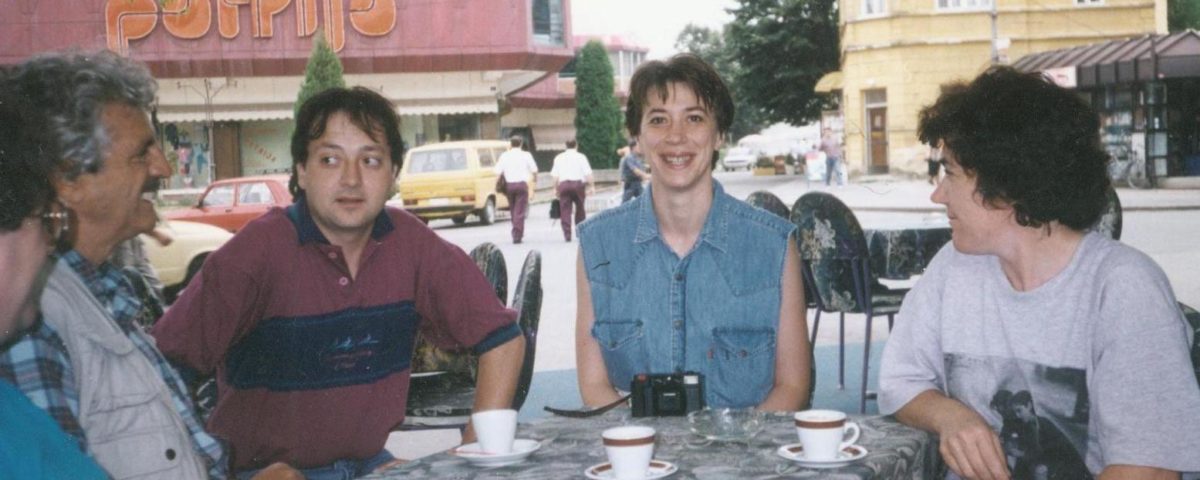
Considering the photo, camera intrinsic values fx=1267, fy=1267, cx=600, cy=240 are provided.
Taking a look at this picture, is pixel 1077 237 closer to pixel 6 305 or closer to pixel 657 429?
pixel 657 429

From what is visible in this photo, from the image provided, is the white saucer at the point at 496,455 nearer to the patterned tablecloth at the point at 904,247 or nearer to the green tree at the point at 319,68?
the patterned tablecloth at the point at 904,247

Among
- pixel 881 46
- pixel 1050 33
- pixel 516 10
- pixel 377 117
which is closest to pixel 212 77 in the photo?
pixel 516 10

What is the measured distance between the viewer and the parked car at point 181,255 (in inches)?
496

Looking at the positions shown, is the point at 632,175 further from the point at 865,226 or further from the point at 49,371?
the point at 49,371

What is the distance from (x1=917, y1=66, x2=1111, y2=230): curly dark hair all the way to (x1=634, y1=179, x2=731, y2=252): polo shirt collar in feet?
2.73

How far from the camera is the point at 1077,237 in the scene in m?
2.34

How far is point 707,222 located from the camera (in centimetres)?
311

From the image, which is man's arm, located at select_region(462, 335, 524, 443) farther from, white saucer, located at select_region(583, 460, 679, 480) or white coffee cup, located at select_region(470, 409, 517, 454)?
white saucer, located at select_region(583, 460, 679, 480)

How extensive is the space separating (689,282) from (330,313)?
0.85m

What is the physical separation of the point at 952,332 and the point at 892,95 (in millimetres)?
32968

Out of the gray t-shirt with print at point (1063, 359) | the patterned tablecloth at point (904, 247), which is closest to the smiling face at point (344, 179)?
the gray t-shirt with print at point (1063, 359)

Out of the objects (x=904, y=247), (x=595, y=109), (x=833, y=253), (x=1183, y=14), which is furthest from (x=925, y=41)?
(x=833, y=253)

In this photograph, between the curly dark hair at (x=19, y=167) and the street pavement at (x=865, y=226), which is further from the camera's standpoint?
the street pavement at (x=865, y=226)

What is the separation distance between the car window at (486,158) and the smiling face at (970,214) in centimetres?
2140
